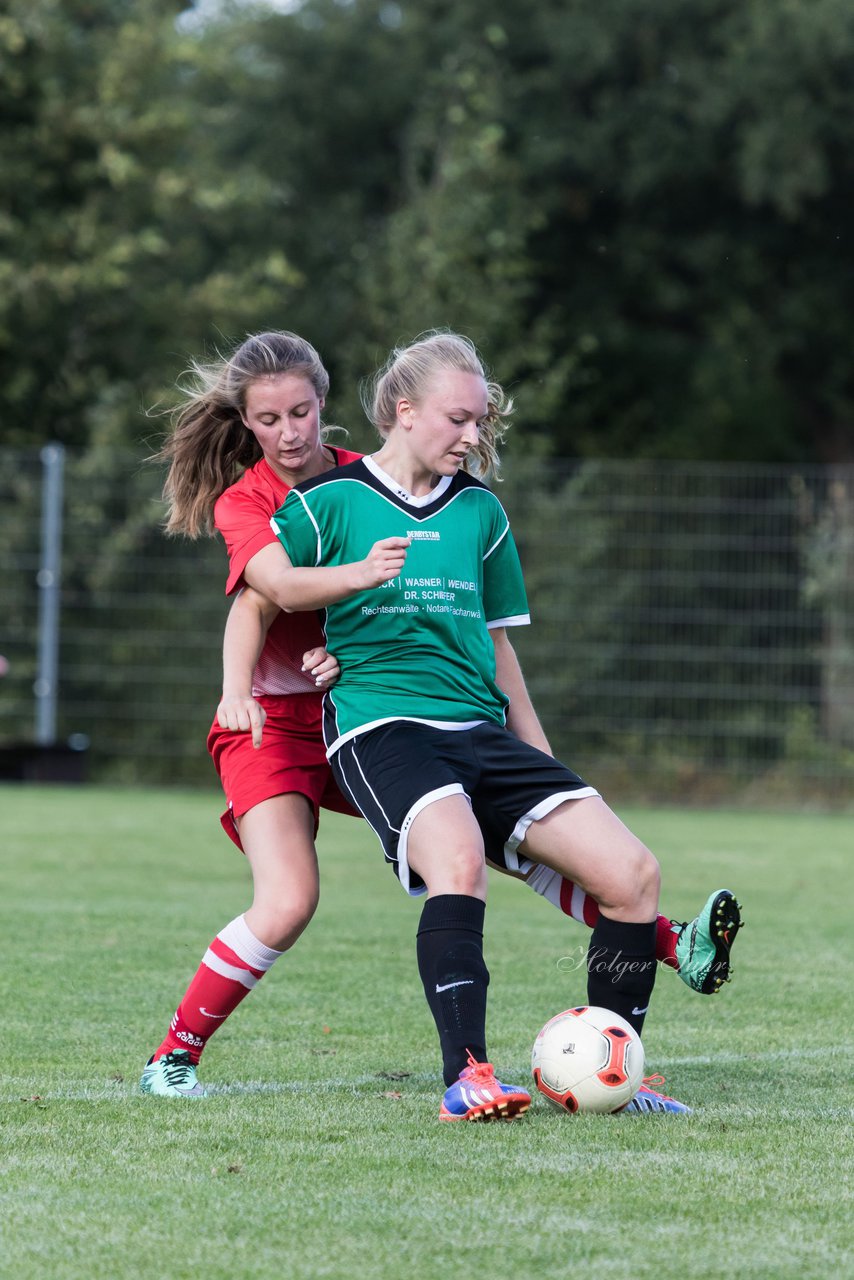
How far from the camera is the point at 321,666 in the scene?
3990mm

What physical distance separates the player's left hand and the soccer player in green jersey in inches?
1.3

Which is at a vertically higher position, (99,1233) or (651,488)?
(651,488)

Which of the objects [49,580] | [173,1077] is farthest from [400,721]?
[49,580]

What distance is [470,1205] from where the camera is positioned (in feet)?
9.53

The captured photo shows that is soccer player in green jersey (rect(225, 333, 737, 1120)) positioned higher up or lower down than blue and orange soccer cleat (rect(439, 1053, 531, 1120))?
higher up

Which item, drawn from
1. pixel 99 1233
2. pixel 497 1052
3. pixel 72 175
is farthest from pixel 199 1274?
pixel 72 175

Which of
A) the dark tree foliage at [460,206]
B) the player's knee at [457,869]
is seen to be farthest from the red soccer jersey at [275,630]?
the dark tree foliage at [460,206]

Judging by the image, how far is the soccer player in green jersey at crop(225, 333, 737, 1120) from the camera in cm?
369

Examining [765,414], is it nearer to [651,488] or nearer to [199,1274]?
[651,488]

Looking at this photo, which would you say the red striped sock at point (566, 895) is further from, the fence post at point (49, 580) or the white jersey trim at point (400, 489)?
the fence post at point (49, 580)

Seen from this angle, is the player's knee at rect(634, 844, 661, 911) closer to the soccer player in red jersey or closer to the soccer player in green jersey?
the soccer player in green jersey

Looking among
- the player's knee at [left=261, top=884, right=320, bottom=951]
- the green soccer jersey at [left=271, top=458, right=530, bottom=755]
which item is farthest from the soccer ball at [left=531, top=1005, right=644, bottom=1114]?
the green soccer jersey at [left=271, top=458, right=530, bottom=755]

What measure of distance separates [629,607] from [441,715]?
934 cm

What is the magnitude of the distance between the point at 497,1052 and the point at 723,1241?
1.74 m
